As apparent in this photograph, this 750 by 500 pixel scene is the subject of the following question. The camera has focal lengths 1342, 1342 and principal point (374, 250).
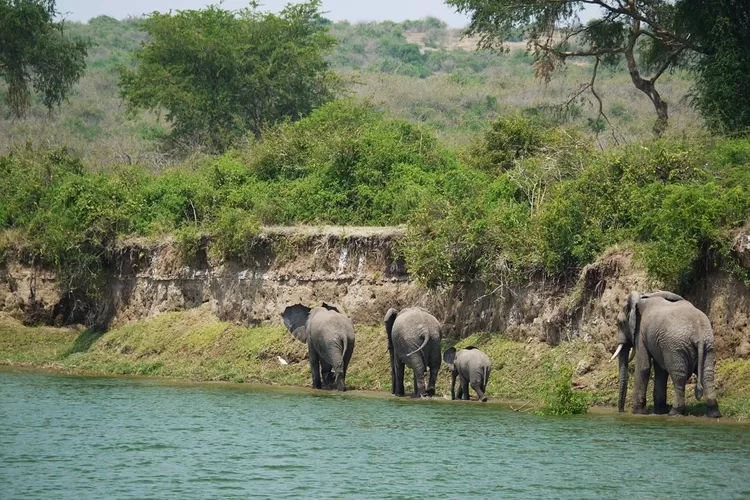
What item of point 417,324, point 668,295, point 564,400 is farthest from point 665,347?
point 417,324

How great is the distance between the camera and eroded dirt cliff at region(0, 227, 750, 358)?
78.0ft

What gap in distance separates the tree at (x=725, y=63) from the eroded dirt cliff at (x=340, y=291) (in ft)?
22.0

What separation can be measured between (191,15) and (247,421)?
30.2 metres

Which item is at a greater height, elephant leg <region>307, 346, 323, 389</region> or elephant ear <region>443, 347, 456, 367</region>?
elephant ear <region>443, 347, 456, 367</region>

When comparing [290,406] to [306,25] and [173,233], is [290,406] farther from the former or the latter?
[306,25]

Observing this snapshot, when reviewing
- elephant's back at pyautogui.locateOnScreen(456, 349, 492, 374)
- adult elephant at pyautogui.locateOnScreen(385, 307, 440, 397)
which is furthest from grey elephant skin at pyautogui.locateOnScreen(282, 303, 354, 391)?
elephant's back at pyautogui.locateOnScreen(456, 349, 492, 374)

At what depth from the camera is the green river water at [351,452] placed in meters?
15.8

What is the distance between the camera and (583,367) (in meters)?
23.9

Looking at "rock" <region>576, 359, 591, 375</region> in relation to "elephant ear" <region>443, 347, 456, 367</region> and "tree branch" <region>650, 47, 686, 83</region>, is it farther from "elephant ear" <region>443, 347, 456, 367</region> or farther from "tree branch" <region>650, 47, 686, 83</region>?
"tree branch" <region>650, 47, 686, 83</region>

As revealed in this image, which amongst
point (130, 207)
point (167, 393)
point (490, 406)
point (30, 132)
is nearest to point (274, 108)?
point (130, 207)

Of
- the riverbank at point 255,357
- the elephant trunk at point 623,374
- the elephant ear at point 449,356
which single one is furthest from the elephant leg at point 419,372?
the elephant trunk at point 623,374

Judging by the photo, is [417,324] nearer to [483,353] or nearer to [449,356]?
[449,356]

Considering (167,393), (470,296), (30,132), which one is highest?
(30,132)

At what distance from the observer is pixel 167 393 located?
26500 mm
